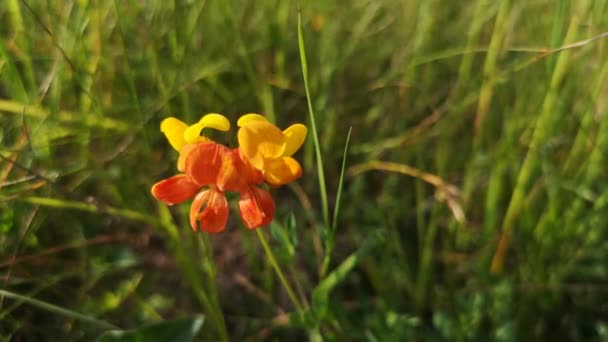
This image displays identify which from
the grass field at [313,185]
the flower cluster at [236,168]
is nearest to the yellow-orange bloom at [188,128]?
the flower cluster at [236,168]

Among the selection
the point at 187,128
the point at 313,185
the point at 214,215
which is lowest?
the point at 313,185

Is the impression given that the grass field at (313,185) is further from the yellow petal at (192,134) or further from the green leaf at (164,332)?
the yellow petal at (192,134)

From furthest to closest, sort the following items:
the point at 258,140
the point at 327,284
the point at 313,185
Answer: the point at 313,185
the point at 327,284
the point at 258,140

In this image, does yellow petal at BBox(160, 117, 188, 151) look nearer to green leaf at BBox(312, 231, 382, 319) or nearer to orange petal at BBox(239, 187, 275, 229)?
orange petal at BBox(239, 187, 275, 229)

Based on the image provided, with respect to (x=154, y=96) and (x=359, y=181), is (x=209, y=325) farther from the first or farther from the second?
(x=154, y=96)

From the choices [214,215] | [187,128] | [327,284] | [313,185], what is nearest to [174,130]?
[187,128]

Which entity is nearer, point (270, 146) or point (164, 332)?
point (270, 146)

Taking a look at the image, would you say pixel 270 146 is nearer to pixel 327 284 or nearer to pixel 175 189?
pixel 175 189

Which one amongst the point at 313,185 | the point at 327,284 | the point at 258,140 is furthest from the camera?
the point at 313,185
